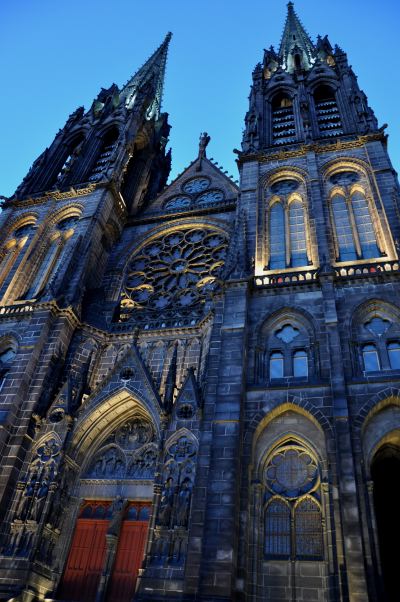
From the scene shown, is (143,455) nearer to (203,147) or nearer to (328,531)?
(328,531)

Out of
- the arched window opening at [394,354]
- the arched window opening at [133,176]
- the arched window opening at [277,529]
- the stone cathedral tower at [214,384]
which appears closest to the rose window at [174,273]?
the stone cathedral tower at [214,384]

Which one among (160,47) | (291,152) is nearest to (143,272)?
(291,152)

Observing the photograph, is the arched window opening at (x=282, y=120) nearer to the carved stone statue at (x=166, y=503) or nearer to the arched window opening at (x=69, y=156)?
the arched window opening at (x=69, y=156)

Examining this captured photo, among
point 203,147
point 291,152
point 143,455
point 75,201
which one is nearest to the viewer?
point 143,455

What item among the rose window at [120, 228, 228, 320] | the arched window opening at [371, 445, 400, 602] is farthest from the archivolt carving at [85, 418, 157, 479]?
the arched window opening at [371, 445, 400, 602]

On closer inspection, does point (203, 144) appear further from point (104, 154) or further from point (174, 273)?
point (174, 273)

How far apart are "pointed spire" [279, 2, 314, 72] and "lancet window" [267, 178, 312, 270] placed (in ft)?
43.3

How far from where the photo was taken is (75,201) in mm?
24625

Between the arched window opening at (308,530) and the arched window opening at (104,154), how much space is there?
18868 millimetres

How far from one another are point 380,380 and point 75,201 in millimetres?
16605

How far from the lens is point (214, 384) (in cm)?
1468

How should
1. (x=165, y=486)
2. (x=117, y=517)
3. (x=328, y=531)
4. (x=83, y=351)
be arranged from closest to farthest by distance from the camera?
(x=328, y=531) < (x=165, y=486) < (x=117, y=517) < (x=83, y=351)

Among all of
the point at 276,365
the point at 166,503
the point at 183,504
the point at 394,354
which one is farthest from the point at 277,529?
the point at 394,354

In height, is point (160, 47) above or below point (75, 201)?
above
